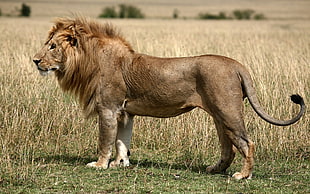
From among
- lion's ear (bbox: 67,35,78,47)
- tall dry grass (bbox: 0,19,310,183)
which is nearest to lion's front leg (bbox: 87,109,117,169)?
tall dry grass (bbox: 0,19,310,183)

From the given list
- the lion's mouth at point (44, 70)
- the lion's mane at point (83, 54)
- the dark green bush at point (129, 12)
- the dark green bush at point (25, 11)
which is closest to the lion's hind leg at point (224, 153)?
the lion's mane at point (83, 54)

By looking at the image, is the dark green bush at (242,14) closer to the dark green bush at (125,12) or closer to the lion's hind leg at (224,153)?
the dark green bush at (125,12)

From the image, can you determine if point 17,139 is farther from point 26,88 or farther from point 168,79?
point 168,79

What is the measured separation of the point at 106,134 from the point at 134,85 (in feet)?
2.43

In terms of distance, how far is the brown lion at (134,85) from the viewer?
6453 mm

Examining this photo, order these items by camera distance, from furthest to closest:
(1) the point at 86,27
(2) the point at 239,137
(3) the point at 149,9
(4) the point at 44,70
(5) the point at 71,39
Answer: (3) the point at 149,9 < (1) the point at 86,27 < (5) the point at 71,39 < (4) the point at 44,70 < (2) the point at 239,137

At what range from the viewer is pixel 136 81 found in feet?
22.7

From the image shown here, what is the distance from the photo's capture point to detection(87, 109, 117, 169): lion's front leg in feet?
23.0

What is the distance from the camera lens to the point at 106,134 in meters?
7.07

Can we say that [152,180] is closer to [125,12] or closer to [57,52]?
[57,52]

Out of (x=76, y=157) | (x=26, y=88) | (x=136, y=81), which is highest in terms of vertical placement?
(x=136, y=81)

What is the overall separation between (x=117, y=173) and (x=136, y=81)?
3.88 feet

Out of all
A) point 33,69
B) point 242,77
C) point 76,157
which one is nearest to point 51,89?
point 33,69

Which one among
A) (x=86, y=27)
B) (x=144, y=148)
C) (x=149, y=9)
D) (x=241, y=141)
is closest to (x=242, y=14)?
(x=149, y=9)
